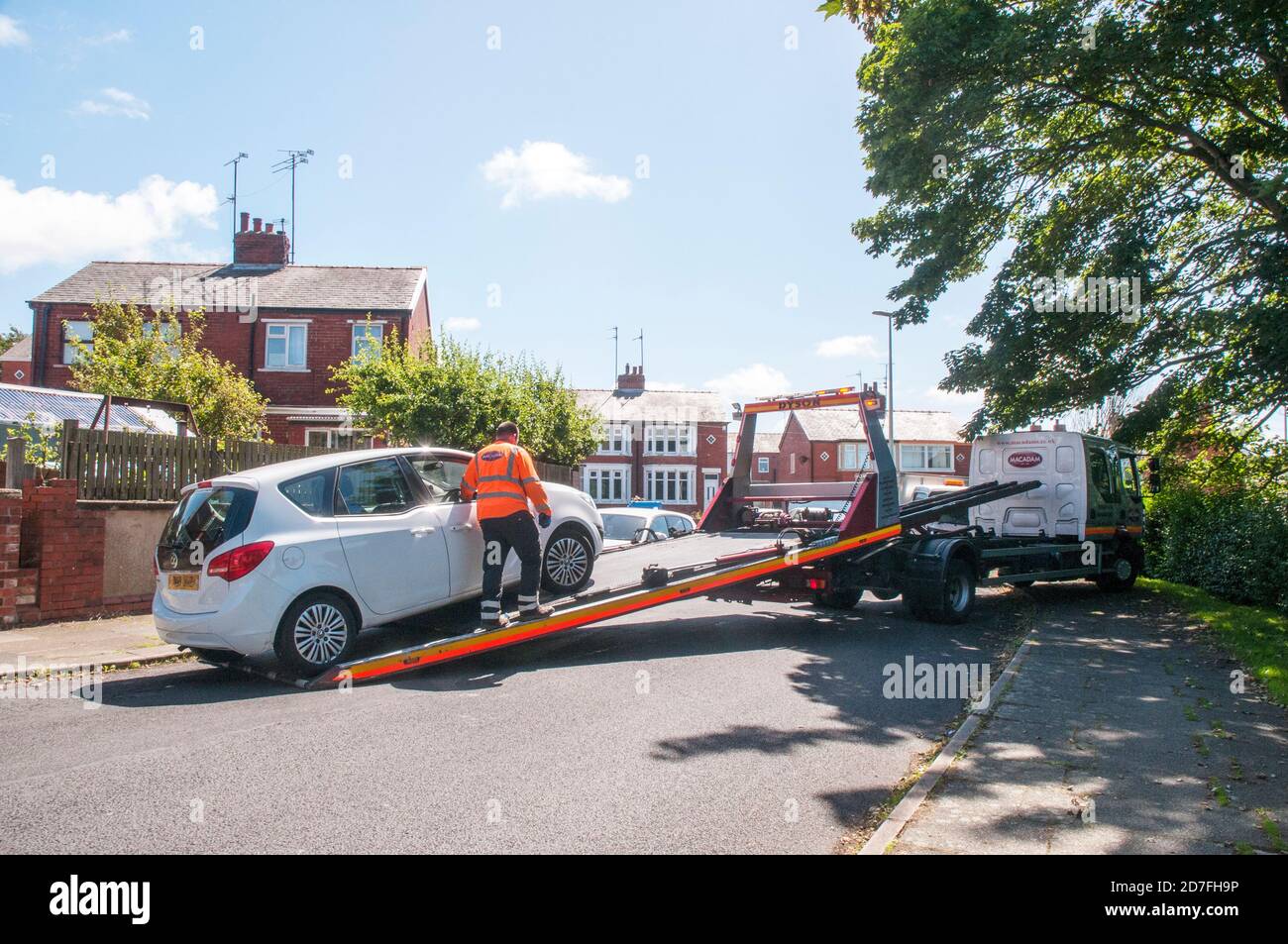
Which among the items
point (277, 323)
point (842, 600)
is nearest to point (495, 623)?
point (842, 600)

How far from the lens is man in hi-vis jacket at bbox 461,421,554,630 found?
764 centimetres

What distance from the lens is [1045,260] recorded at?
1338cm

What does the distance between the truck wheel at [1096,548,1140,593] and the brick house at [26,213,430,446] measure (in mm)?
21035

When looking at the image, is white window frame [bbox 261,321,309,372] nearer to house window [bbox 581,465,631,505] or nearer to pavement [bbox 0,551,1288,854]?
pavement [bbox 0,551,1288,854]

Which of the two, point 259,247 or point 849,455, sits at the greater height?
point 259,247

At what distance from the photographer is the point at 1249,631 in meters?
10.0

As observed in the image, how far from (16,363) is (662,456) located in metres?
35.5

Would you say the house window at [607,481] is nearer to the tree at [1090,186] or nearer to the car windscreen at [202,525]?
the tree at [1090,186]

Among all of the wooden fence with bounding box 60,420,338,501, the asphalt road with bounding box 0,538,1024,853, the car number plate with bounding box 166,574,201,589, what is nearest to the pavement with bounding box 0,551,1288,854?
the asphalt road with bounding box 0,538,1024,853

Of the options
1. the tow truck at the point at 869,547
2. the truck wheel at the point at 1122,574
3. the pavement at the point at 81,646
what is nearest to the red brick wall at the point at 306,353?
the pavement at the point at 81,646

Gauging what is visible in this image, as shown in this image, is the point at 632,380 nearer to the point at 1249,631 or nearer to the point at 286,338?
the point at 286,338

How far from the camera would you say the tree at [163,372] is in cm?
2197

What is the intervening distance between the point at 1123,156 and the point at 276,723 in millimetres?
14224
